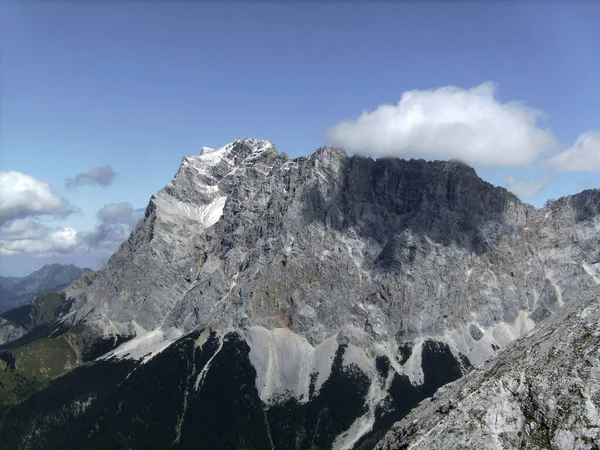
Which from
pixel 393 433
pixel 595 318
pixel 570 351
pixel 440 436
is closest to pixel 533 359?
pixel 570 351

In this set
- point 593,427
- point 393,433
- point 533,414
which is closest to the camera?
point 593,427

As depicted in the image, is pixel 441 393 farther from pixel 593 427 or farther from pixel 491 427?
pixel 593 427

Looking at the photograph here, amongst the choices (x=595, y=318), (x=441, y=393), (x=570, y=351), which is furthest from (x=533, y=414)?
(x=441, y=393)

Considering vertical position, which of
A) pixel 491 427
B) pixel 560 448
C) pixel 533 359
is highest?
pixel 533 359

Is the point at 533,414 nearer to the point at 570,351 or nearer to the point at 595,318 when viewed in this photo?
the point at 570,351

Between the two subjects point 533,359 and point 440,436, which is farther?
point 533,359

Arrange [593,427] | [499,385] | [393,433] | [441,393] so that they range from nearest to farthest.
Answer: [593,427], [499,385], [393,433], [441,393]

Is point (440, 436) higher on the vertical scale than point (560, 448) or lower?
higher
